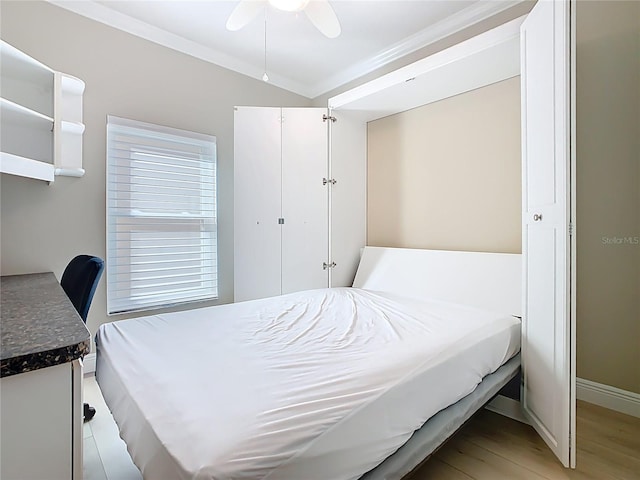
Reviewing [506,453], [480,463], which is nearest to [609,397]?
[506,453]

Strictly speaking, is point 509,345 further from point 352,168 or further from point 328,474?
point 352,168

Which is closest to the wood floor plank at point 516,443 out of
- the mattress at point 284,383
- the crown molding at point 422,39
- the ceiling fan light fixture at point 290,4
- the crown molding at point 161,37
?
the mattress at point 284,383

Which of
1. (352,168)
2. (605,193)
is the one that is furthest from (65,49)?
(605,193)

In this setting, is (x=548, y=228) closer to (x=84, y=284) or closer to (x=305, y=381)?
(x=305, y=381)

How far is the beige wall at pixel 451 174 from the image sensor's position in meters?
2.43

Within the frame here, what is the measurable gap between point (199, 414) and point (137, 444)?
0.22 m

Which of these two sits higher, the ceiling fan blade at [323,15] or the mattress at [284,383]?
the ceiling fan blade at [323,15]

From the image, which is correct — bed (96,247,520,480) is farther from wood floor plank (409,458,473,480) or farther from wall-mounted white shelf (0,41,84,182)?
wall-mounted white shelf (0,41,84,182)

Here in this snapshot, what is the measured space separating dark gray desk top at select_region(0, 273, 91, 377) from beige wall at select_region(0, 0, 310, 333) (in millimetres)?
1382

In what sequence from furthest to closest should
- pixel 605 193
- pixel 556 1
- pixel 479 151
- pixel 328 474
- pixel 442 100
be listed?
pixel 442 100 < pixel 479 151 < pixel 605 193 < pixel 556 1 < pixel 328 474

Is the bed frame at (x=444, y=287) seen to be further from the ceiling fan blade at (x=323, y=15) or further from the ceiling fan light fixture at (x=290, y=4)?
the ceiling fan light fixture at (x=290, y=4)

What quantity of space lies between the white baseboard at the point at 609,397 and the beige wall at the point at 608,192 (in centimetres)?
4

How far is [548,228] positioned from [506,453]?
3.65 ft

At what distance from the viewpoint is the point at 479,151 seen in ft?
8.48
